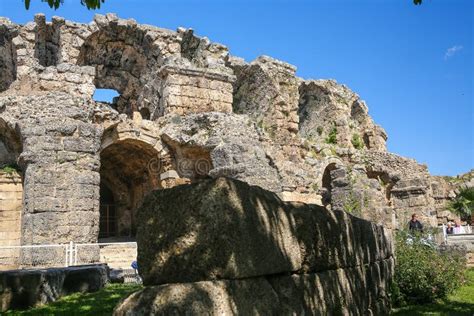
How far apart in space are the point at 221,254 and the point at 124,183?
15.5 meters

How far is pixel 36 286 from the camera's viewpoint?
19.5 ft

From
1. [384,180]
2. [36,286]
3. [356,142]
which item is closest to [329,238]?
[36,286]

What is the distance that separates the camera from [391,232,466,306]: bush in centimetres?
690

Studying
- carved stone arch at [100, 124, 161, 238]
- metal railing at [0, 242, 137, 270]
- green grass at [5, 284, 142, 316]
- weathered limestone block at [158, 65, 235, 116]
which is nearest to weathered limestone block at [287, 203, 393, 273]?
green grass at [5, 284, 142, 316]

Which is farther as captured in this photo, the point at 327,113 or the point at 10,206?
the point at 327,113

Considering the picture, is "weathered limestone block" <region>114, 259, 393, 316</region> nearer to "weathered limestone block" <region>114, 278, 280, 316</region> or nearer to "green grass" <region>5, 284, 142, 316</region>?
"weathered limestone block" <region>114, 278, 280, 316</region>

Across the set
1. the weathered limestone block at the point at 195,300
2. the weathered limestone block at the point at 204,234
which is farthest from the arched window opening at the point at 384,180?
the weathered limestone block at the point at 195,300

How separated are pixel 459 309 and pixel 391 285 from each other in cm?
91

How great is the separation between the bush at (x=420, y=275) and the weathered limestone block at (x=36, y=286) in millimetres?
4478

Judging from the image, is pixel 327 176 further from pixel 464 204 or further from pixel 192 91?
pixel 464 204

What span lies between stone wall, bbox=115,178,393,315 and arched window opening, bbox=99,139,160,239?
11.9 metres

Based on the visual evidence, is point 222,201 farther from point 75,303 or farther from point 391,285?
point 391,285

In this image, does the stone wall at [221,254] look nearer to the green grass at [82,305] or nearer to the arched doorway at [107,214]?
the green grass at [82,305]

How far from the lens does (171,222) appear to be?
8.95ft
